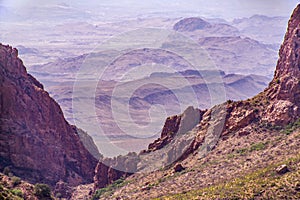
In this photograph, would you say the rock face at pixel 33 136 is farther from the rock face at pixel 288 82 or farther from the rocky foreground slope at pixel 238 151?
the rock face at pixel 288 82

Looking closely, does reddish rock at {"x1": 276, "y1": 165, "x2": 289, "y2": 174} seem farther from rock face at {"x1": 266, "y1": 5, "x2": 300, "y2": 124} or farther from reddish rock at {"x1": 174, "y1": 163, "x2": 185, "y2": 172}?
reddish rock at {"x1": 174, "y1": 163, "x2": 185, "y2": 172}

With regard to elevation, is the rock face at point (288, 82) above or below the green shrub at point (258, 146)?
above

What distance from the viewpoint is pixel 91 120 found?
192 m

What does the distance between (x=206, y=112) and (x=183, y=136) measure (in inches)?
162

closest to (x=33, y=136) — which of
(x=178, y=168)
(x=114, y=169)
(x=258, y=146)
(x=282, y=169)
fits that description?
(x=114, y=169)

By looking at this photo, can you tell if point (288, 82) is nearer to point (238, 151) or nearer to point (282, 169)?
point (238, 151)

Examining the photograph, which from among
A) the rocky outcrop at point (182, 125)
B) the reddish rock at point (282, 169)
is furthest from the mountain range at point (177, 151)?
the rocky outcrop at point (182, 125)

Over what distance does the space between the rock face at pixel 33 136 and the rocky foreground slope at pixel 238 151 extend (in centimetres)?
929

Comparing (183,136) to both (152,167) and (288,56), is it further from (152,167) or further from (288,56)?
(288,56)

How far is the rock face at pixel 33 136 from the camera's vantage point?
56.5m

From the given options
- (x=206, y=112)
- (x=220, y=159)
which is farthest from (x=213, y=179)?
(x=206, y=112)

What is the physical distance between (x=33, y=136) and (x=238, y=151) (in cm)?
2550

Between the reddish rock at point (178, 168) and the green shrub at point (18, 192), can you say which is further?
the reddish rock at point (178, 168)

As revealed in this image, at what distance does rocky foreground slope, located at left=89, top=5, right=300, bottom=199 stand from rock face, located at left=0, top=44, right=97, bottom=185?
30.5 feet
